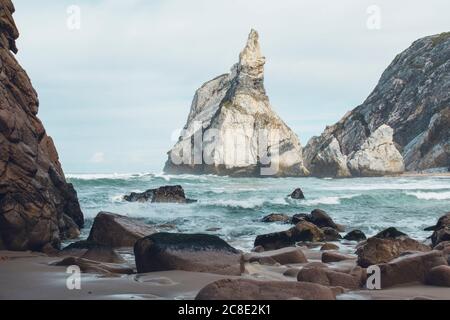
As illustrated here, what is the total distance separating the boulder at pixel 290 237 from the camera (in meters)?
14.1

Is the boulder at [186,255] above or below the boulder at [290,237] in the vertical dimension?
above

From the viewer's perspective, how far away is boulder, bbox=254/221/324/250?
14081mm

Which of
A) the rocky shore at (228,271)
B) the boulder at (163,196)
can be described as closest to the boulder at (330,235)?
the rocky shore at (228,271)

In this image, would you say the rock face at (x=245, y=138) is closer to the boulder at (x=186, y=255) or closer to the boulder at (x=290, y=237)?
the boulder at (x=290, y=237)

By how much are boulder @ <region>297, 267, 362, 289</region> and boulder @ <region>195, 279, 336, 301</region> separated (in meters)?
1.74

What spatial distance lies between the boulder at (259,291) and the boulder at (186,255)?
258cm

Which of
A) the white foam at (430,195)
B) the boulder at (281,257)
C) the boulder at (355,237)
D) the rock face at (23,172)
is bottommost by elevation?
the boulder at (355,237)

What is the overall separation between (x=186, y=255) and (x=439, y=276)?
4138 mm

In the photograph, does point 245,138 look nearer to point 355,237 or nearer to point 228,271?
point 355,237

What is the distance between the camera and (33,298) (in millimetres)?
6602

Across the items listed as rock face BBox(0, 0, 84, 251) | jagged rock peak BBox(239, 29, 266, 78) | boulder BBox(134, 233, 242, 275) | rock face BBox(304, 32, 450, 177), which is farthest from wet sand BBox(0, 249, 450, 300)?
jagged rock peak BBox(239, 29, 266, 78)

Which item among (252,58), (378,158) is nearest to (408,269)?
(378,158)
